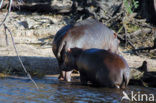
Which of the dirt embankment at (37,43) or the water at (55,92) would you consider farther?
the dirt embankment at (37,43)

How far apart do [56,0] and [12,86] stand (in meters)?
8.92

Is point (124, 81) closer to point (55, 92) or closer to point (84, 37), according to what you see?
point (55, 92)

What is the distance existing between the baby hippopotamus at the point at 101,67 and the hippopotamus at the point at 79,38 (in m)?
0.26

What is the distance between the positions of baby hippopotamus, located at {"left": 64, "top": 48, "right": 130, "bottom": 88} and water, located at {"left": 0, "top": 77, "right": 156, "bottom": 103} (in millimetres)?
191

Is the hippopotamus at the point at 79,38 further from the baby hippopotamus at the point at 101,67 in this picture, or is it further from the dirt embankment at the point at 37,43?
the dirt embankment at the point at 37,43

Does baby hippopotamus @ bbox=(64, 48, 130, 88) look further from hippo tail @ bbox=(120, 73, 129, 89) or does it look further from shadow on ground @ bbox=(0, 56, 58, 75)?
shadow on ground @ bbox=(0, 56, 58, 75)

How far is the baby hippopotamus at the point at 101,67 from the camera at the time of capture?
288 inches

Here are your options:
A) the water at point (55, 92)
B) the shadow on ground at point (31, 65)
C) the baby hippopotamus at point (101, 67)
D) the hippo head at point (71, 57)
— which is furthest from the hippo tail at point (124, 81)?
the shadow on ground at point (31, 65)

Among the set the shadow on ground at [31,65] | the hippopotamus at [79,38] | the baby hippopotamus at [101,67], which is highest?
the hippopotamus at [79,38]

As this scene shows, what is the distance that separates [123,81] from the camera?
7398 mm

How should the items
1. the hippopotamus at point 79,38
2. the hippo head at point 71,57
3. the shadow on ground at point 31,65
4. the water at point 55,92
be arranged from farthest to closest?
1. the shadow on ground at point 31,65
2. the hippopotamus at point 79,38
3. the hippo head at point 71,57
4. the water at point 55,92

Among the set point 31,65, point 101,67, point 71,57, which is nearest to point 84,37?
point 71,57

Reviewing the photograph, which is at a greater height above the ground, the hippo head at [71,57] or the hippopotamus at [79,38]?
the hippopotamus at [79,38]

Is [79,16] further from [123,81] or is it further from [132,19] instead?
[123,81]
